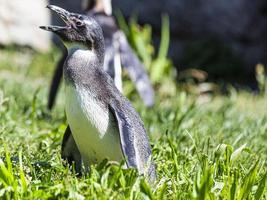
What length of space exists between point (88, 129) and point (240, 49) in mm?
9024

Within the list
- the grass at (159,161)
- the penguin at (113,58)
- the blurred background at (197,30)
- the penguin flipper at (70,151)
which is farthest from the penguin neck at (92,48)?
the blurred background at (197,30)

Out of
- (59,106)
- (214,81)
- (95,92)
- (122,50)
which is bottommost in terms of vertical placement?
(214,81)

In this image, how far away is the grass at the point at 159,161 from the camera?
9.72 feet

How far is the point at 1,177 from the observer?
3.03 metres

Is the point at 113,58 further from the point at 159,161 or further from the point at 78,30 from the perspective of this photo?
the point at 78,30

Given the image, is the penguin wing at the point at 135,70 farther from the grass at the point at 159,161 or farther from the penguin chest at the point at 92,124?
the penguin chest at the point at 92,124

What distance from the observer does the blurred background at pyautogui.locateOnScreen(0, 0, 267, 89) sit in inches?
443

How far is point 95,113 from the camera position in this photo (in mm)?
3266

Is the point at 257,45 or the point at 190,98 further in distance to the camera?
the point at 257,45

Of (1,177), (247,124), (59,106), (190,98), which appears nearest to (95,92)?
(1,177)

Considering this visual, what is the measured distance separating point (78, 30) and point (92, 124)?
0.49 meters

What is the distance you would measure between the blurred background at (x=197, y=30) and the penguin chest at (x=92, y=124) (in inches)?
309

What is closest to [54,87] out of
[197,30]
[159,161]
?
[159,161]

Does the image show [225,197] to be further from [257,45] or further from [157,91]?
[257,45]
